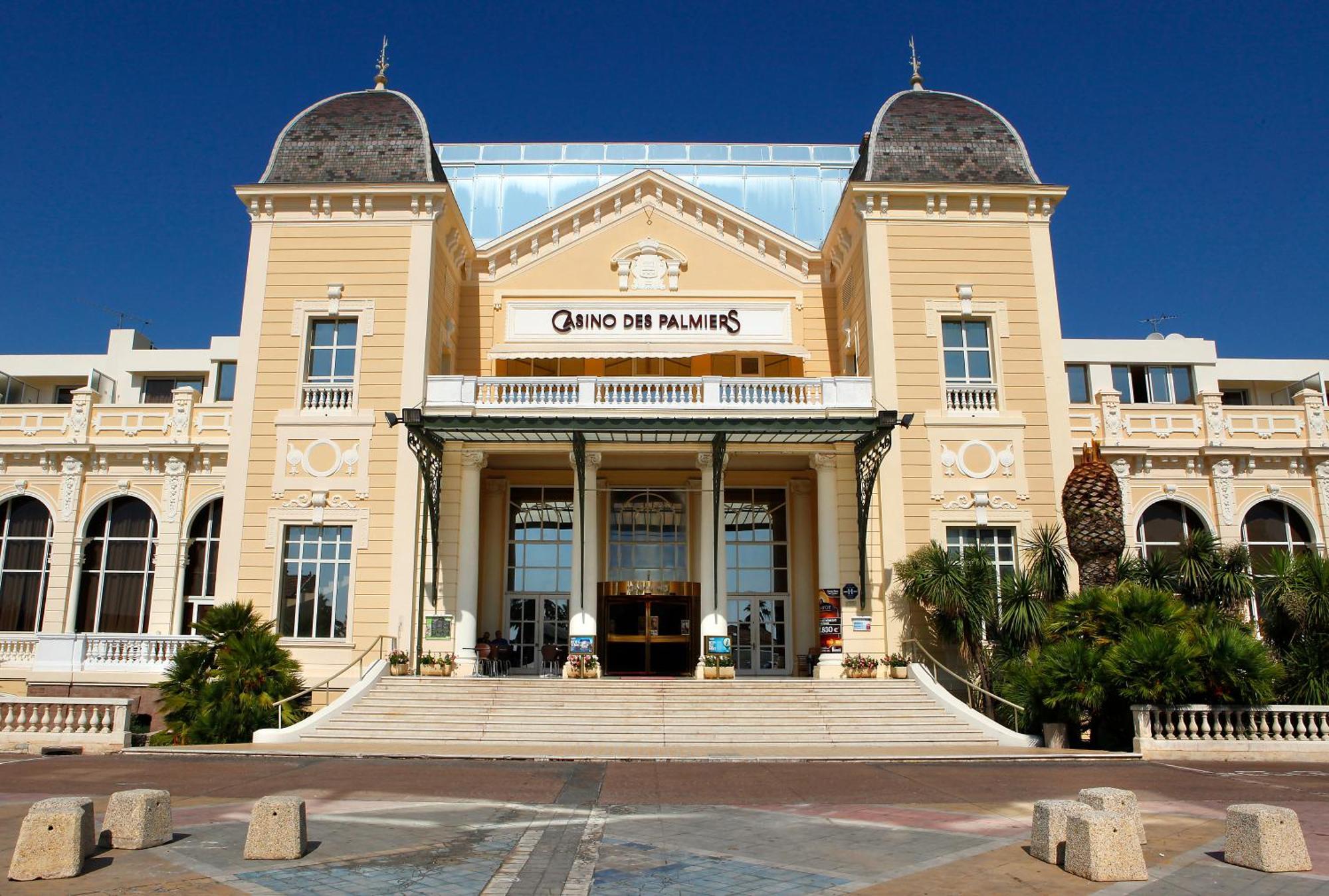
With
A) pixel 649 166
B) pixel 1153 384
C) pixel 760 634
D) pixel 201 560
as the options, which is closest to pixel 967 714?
pixel 760 634

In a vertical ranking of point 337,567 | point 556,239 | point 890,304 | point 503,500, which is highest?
point 556,239

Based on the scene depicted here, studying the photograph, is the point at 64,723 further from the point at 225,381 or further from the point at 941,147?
the point at 941,147

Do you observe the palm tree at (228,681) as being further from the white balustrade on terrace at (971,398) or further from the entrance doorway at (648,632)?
the white balustrade on terrace at (971,398)

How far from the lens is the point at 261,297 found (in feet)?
74.2

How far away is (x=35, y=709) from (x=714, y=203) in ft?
61.3

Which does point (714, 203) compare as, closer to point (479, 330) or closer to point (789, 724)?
point (479, 330)

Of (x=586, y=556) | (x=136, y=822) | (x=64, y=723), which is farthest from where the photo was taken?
(x=586, y=556)

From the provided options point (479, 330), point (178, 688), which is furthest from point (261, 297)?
point (178, 688)

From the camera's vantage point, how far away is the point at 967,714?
1791 centimetres

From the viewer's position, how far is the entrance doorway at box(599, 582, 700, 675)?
79.8 ft

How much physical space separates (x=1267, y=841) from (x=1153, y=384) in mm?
28814

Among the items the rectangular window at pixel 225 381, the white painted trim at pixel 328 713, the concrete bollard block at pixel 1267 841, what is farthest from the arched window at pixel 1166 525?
the rectangular window at pixel 225 381

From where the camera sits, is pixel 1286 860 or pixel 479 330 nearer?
pixel 1286 860

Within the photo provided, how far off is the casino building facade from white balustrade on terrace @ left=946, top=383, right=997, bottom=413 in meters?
0.07
